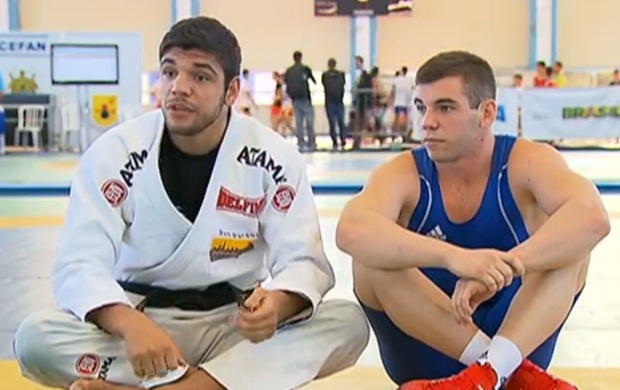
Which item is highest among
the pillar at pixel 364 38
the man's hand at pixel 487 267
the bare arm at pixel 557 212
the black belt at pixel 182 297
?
the pillar at pixel 364 38

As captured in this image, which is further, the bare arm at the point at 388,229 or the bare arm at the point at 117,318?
the bare arm at the point at 388,229

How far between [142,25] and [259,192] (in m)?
15.4

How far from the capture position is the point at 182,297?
196 cm

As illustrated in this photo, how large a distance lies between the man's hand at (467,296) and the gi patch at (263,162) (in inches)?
18.8

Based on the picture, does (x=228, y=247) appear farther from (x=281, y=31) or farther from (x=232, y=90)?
(x=281, y=31)

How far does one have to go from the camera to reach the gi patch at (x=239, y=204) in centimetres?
193

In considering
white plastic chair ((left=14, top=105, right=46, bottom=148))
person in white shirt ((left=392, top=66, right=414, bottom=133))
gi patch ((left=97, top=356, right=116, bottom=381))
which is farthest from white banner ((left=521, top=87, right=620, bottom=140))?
gi patch ((left=97, top=356, right=116, bottom=381))

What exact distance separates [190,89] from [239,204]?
11.1 inches

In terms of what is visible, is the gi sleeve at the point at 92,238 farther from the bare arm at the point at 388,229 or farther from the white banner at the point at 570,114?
the white banner at the point at 570,114

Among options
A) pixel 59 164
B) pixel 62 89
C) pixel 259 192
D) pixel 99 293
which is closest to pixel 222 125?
pixel 259 192

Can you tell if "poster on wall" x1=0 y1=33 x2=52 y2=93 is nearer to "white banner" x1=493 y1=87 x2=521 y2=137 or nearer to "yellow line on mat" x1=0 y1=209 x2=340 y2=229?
"white banner" x1=493 y1=87 x2=521 y2=137

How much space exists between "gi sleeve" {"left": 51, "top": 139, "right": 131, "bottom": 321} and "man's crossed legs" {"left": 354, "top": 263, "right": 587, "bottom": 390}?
56 cm

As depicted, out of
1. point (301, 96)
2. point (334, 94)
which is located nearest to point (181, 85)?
point (301, 96)

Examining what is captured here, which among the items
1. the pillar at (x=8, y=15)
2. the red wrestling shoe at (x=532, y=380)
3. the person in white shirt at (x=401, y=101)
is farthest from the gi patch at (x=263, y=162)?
the pillar at (x=8, y=15)
